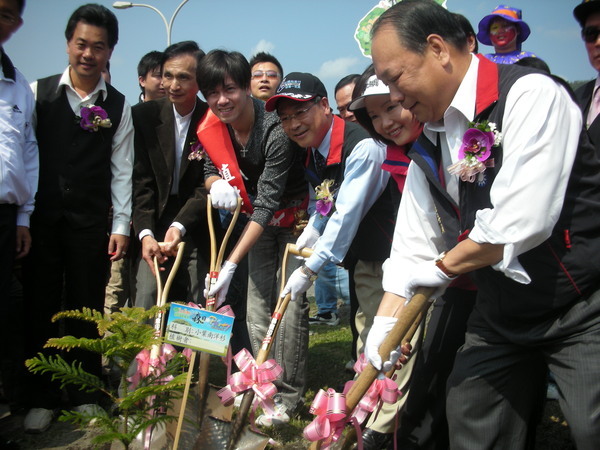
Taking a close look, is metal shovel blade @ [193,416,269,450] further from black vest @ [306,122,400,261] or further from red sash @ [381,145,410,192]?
red sash @ [381,145,410,192]

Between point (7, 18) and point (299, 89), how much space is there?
1.83 m

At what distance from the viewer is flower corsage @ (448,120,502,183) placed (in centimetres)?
198

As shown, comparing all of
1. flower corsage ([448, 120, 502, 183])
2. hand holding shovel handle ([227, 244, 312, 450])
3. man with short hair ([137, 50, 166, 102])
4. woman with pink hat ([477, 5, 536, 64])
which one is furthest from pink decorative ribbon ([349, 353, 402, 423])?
man with short hair ([137, 50, 166, 102])

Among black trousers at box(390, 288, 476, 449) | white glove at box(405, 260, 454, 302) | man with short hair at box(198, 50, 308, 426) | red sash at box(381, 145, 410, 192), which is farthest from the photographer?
man with short hair at box(198, 50, 308, 426)

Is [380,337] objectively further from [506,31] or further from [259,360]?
[506,31]

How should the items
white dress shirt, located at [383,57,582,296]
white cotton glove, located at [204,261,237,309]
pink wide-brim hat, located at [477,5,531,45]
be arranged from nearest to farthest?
white dress shirt, located at [383,57,582,296]
white cotton glove, located at [204,261,237,309]
pink wide-brim hat, located at [477,5,531,45]

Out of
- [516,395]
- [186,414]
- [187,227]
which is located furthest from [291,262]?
[516,395]

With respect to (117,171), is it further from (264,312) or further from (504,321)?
(504,321)

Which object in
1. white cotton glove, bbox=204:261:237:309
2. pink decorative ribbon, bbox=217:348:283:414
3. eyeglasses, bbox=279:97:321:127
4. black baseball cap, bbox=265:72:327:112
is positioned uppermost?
black baseball cap, bbox=265:72:327:112

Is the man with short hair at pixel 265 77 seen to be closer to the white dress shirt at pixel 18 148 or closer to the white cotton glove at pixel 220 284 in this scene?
the white dress shirt at pixel 18 148

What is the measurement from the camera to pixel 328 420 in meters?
2.40

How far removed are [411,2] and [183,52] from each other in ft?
7.72

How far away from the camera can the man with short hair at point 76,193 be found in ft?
11.9

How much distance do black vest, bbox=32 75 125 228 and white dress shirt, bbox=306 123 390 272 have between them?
63.2 inches
